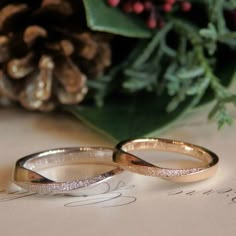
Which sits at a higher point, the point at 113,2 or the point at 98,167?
the point at 113,2

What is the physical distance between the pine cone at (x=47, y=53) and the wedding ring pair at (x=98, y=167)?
0.08m

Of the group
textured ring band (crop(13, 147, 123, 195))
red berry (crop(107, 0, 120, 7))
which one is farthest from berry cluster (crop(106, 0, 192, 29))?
textured ring band (crop(13, 147, 123, 195))

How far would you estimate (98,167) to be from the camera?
439 mm

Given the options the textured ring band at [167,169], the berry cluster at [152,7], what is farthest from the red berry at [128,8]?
the textured ring band at [167,169]

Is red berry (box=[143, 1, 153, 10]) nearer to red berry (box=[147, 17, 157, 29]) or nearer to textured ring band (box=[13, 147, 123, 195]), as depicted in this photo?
red berry (box=[147, 17, 157, 29])

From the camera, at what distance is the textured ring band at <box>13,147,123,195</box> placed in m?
0.39

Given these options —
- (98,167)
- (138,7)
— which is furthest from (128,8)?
(98,167)

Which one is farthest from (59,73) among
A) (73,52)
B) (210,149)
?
(210,149)

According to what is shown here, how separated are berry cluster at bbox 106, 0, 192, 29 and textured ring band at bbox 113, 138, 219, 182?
3.9 inches

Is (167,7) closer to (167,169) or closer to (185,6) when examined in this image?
(185,6)

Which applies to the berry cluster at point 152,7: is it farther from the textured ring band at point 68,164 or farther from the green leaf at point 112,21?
the textured ring band at point 68,164

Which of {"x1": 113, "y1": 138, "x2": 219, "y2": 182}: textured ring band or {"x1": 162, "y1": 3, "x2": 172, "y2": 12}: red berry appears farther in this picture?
{"x1": 162, "y1": 3, "x2": 172, "y2": 12}: red berry

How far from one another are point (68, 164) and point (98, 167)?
0.02 metres

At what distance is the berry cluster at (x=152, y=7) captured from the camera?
0.50m
